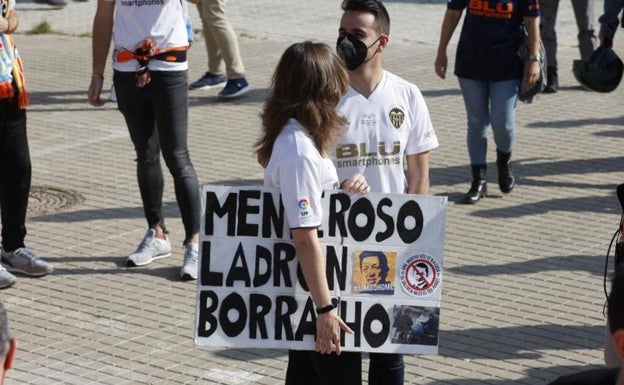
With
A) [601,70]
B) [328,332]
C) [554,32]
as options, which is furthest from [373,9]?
[554,32]

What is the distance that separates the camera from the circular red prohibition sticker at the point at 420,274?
452cm

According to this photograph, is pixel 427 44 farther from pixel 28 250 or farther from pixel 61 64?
pixel 28 250

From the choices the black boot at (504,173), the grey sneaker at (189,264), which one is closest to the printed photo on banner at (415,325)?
the grey sneaker at (189,264)

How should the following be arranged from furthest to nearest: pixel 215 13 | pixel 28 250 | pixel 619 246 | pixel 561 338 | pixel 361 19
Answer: pixel 215 13
pixel 28 250
pixel 561 338
pixel 361 19
pixel 619 246

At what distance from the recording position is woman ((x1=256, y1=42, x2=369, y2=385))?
4.28 m

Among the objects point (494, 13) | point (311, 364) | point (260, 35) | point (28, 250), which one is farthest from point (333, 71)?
point (260, 35)

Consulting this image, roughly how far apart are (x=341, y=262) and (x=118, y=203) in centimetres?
450

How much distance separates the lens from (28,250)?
7.30 m

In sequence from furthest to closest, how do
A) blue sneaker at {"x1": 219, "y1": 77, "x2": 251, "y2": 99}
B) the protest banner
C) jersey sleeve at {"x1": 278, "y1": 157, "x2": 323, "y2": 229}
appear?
blue sneaker at {"x1": 219, "y1": 77, "x2": 251, "y2": 99} → the protest banner → jersey sleeve at {"x1": 278, "y1": 157, "x2": 323, "y2": 229}

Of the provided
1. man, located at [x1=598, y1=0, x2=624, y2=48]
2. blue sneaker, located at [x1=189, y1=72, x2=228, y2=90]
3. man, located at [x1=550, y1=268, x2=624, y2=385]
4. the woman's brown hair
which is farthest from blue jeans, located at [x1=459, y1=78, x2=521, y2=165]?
man, located at [x1=550, y1=268, x2=624, y2=385]

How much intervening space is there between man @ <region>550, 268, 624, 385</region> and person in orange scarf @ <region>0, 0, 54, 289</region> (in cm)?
463

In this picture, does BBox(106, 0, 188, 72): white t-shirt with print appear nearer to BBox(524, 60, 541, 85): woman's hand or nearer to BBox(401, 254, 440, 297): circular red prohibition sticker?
BBox(524, 60, 541, 85): woman's hand

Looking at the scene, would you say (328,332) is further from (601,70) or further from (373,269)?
(601,70)

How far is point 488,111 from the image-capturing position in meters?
8.89
